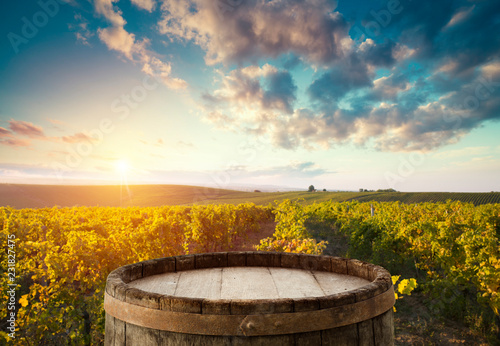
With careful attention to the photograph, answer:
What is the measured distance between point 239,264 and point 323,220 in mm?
14361

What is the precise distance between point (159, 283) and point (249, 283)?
0.62 meters

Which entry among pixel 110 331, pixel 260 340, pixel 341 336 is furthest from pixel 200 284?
pixel 341 336

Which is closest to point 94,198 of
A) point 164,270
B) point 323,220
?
point 323,220

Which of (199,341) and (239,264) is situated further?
(239,264)

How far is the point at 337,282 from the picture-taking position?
2010mm

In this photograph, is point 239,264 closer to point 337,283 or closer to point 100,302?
point 337,283

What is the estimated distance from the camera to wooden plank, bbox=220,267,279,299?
1.82 m

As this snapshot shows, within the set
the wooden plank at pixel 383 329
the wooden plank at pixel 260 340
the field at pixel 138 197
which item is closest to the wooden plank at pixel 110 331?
the wooden plank at pixel 260 340

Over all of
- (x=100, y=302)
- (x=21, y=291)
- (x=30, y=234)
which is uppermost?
(x=30, y=234)

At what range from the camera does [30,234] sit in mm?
7180

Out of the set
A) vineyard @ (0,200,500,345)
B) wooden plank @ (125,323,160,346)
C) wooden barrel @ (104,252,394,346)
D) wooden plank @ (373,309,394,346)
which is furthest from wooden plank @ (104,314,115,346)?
vineyard @ (0,200,500,345)

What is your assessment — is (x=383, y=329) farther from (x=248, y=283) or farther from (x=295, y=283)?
(x=248, y=283)

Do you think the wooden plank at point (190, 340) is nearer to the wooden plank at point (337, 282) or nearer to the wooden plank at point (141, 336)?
the wooden plank at point (141, 336)

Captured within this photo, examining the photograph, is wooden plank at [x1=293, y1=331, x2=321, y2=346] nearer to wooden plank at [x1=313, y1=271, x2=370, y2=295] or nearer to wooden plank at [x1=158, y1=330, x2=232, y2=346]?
wooden plank at [x1=158, y1=330, x2=232, y2=346]
